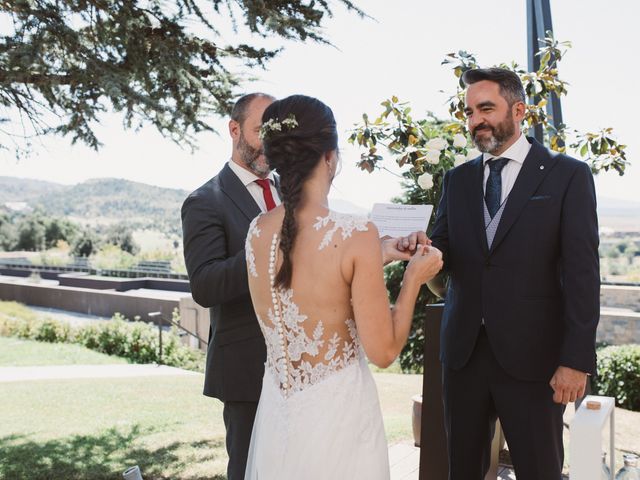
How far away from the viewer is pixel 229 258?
213cm

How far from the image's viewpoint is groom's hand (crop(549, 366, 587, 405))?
2.23m

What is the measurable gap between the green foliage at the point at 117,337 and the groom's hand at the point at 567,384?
11.6 m

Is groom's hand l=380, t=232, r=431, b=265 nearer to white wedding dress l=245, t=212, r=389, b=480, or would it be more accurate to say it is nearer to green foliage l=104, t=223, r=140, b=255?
white wedding dress l=245, t=212, r=389, b=480

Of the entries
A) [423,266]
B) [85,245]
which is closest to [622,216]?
[85,245]

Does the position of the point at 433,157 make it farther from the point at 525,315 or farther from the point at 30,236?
the point at 30,236

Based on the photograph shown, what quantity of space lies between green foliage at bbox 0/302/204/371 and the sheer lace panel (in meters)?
11.7

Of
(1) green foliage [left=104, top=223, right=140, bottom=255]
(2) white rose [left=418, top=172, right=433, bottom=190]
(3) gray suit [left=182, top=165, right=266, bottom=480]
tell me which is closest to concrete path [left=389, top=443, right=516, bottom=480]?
(2) white rose [left=418, top=172, right=433, bottom=190]

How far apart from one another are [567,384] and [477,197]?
0.77m

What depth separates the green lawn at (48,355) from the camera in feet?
43.9

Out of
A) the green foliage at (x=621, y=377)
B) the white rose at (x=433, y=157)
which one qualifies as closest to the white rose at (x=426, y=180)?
the white rose at (x=433, y=157)

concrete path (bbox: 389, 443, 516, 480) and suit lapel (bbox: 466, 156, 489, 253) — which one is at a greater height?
suit lapel (bbox: 466, 156, 489, 253)

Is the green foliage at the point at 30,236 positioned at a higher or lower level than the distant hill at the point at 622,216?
lower

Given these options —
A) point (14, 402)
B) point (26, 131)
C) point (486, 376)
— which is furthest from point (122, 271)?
point (486, 376)

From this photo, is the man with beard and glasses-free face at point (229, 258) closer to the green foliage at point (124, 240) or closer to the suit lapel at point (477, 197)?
the suit lapel at point (477, 197)
